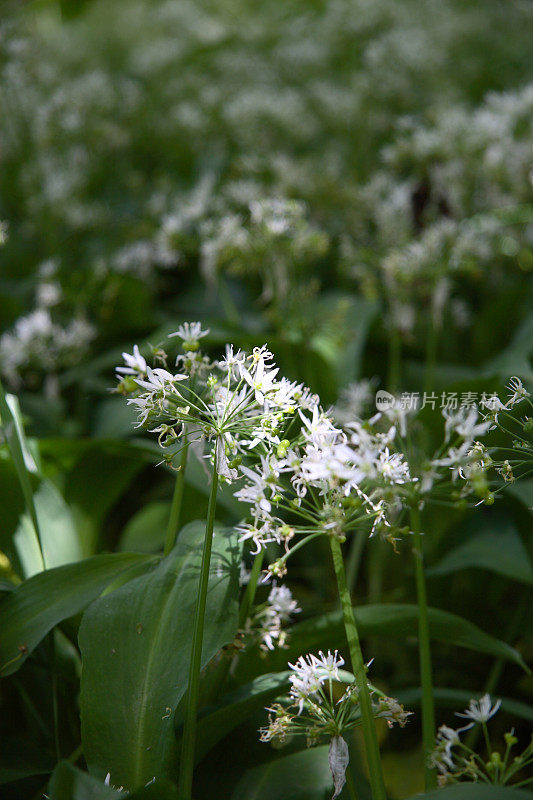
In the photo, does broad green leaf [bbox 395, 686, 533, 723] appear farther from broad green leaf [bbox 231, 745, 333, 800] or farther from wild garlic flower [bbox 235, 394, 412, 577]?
wild garlic flower [bbox 235, 394, 412, 577]

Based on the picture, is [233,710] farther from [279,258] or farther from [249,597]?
[279,258]

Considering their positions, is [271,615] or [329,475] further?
[271,615]

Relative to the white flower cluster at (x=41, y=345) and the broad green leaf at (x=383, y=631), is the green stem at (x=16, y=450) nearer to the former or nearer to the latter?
the broad green leaf at (x=383, y=631)

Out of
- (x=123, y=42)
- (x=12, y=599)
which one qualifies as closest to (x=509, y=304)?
(x=12, y=599)

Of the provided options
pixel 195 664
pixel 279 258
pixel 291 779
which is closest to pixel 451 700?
pixel 291 779

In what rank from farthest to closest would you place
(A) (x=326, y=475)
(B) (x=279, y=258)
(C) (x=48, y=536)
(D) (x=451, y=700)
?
(B) (x=279, y=258), (C) (x=48, y=536), (D) (x=451, y=700), (A) (x=326, y=475)

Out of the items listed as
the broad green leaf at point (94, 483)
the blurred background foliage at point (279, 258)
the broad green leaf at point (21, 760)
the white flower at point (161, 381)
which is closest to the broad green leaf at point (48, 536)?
the blurred background foliage at point (279, 258)
